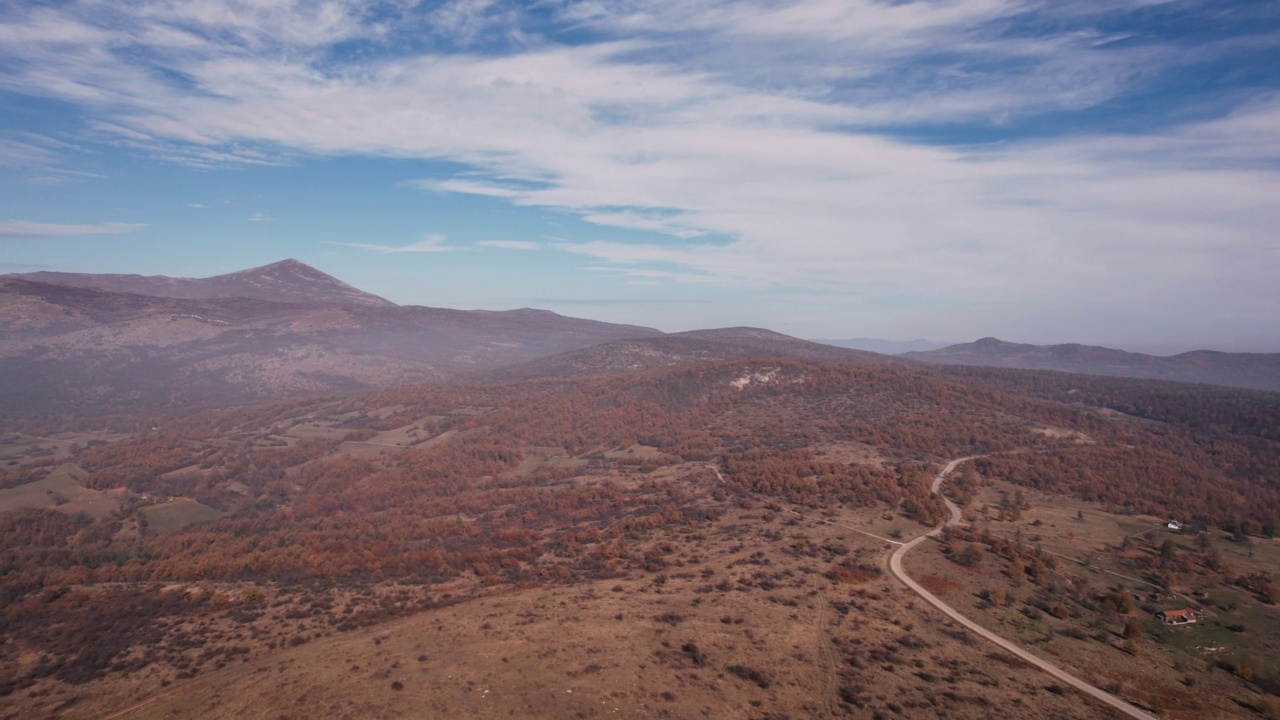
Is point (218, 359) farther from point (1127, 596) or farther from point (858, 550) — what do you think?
point (1127, 596)

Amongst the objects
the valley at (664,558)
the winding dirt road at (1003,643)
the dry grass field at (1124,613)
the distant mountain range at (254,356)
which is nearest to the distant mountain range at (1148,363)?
the distant mountain range at (254,356)

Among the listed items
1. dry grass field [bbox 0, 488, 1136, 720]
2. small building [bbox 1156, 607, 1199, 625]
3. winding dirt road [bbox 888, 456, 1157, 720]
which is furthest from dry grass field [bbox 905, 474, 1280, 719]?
dry grass field [bbox 0, 488, 1136, 720]

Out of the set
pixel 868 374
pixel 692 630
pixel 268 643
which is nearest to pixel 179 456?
pixel 268 643

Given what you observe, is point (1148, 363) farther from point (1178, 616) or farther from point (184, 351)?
point (184, 351)

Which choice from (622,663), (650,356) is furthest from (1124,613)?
(650,356)

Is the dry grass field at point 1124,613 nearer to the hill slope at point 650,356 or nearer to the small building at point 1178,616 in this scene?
the small building at point 1178,616
